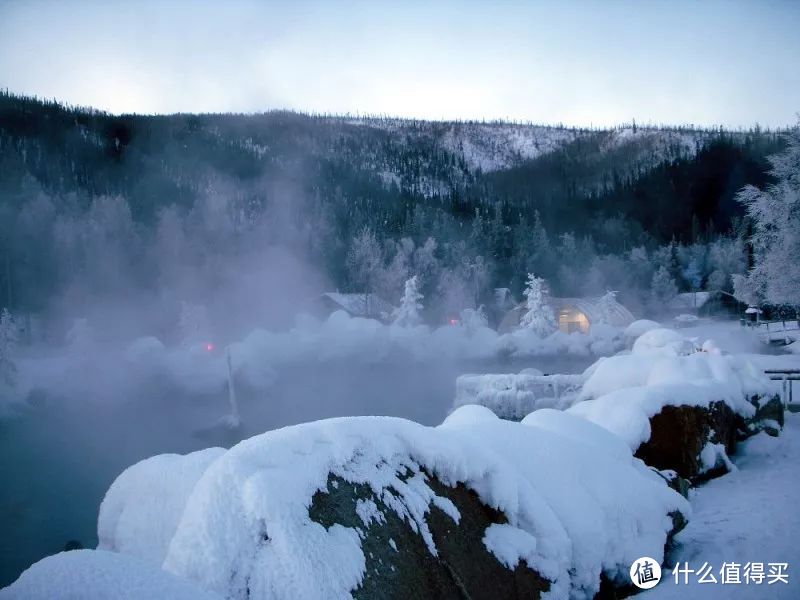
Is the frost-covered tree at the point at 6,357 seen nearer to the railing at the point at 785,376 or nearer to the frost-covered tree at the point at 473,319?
the frost-covered tree at the point at 473,319

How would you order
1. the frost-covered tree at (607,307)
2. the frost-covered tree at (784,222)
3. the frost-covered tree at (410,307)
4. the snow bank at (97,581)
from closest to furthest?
the snow bank at (97,581), the frost-covered tree at (784,222), the frost-covered tree at (607,307), the frost-covered tree at (410,307)

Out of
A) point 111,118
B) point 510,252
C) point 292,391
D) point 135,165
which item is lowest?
point 292,391

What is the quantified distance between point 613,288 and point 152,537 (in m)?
65.6

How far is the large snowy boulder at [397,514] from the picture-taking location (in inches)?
105

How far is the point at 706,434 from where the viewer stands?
894 centimetres

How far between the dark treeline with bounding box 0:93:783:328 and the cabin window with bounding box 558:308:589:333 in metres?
10.0

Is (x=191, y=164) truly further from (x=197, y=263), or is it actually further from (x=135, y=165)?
(x=197, y=263)

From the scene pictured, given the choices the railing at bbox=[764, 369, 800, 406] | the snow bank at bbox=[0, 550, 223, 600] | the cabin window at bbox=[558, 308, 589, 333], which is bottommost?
the cabin window at bbox=[558, 308, 589, 333]

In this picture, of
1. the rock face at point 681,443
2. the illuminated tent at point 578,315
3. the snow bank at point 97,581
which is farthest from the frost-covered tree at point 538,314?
the snow bank at point 97,581

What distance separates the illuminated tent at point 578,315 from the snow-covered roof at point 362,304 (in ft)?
38.7

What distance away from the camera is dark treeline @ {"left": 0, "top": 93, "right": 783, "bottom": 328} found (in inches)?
2095

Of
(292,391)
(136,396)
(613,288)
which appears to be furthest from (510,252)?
(136,396)

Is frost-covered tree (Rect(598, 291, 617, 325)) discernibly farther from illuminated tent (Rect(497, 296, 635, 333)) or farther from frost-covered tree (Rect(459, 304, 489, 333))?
frost-covered tree (Rect(459, 304, 489, 333))

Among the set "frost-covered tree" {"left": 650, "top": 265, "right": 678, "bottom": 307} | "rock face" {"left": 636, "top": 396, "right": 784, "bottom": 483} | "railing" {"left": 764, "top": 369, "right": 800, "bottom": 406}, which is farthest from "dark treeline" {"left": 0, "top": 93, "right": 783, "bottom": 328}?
"rock face" {"left": 636, "top": 396, "right": 784, "bottom": 483}
